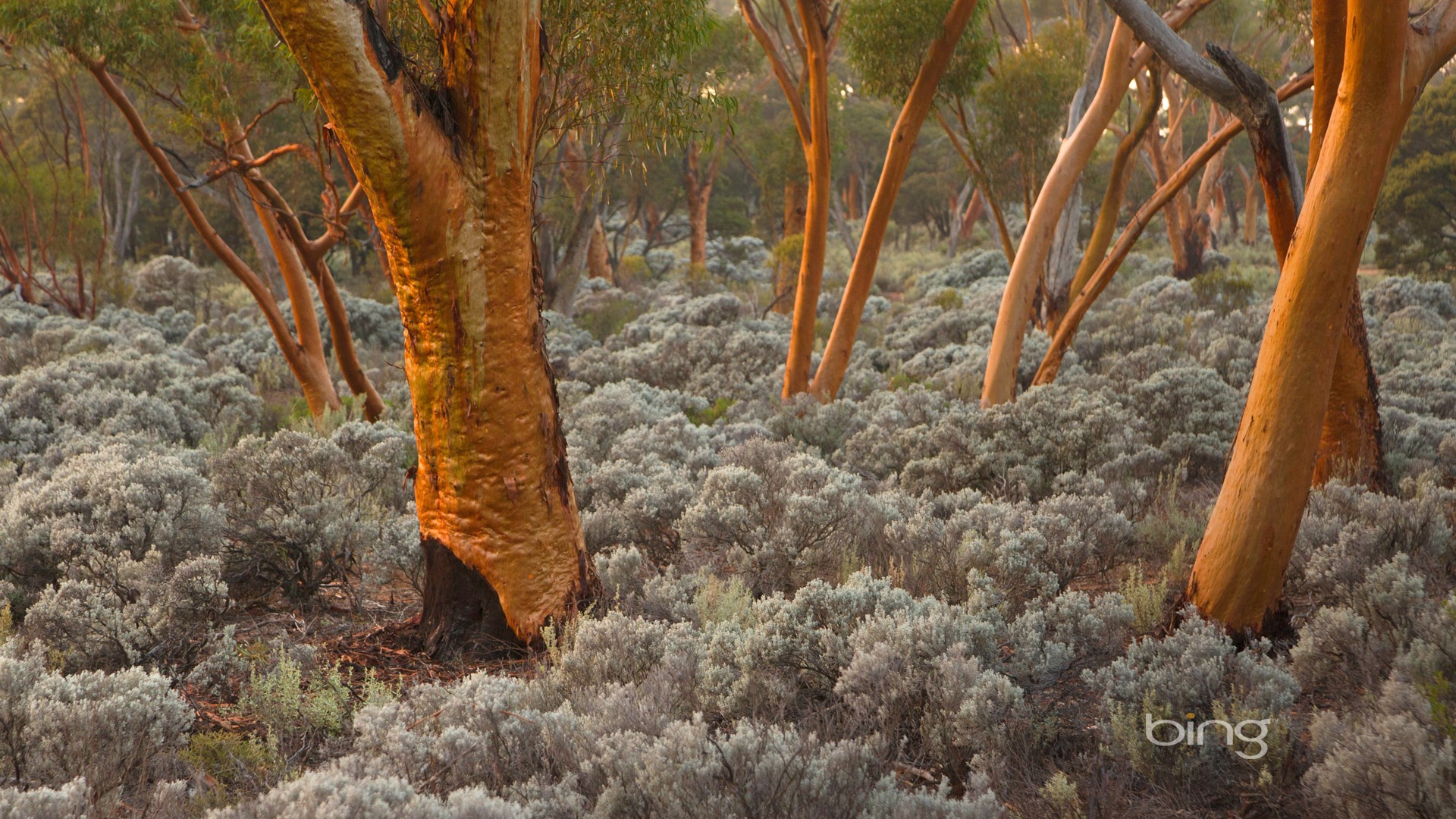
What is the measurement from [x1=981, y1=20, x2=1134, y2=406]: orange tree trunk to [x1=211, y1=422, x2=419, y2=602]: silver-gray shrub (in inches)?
215

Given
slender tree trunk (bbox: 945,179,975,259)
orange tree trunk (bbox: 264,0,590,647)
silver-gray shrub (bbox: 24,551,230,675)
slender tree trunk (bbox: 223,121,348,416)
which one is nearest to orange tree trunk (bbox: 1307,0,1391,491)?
orange tree trunk (bbox: 264,0,590,647)

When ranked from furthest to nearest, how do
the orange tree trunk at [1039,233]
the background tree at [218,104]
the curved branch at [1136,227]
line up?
the background tree at [218,104] → the orange tree trunk at [1039,233] → the curved branch at [1136,227]

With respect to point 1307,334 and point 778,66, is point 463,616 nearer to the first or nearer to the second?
point 1307,334

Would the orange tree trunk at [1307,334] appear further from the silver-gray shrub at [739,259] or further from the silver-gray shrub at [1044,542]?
the silver-gray shrub at [739,259]

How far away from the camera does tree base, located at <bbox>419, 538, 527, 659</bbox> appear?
176 inches

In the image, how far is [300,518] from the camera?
549 centimetres

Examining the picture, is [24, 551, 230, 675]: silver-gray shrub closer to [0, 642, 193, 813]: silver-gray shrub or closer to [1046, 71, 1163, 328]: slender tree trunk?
[0, 642, 193, 813]: silver-gray shrub

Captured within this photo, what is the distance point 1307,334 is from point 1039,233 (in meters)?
5.08

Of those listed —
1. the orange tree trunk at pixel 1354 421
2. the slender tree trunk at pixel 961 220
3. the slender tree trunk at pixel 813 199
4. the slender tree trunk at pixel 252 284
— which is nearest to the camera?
the orange tree trunk at pixel 1354 421

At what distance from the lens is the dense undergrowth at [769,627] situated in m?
2.90

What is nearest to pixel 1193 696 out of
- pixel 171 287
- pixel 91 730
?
pixel 91 730

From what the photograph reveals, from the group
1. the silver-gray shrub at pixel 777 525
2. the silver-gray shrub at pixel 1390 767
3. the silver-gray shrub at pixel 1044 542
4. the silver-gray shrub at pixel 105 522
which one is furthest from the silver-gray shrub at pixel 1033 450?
the silver-gray shrub at pixel 105 522

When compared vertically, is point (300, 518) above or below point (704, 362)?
below

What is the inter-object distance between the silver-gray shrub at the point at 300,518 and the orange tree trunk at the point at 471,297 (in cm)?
117
